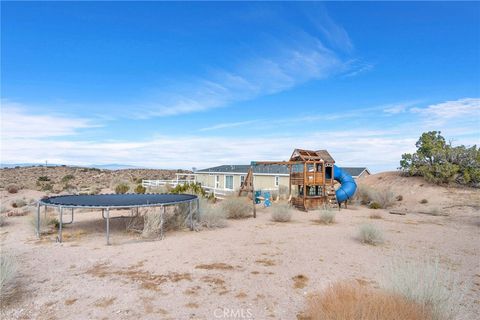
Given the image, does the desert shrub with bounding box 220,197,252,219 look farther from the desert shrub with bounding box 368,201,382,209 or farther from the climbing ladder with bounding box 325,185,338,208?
the desert shrub with bounding box 368,201,382,209

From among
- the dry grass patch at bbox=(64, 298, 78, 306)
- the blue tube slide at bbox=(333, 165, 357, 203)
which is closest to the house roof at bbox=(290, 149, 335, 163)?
the blue tube slide at bbox=(333, 165, 357, 203)

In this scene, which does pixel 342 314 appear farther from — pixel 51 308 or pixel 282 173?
pixel 282 173

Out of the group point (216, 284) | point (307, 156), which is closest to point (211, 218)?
point (216, 284)

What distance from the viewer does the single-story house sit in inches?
1091

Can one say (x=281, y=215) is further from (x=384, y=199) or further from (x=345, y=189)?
(x=384, y=199)

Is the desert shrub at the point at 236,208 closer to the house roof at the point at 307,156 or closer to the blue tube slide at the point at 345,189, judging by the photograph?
the house roof at the point at 307,156

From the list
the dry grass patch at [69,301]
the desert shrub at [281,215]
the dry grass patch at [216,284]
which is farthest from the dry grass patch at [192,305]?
the desert shrub at [281,215]

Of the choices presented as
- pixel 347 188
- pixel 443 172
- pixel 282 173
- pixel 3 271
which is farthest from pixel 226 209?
pixel 443 172

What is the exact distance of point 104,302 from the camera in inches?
219

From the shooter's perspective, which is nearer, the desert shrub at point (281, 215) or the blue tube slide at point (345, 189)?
the desert shrub at point (281, 215)

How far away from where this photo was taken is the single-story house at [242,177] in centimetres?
2770

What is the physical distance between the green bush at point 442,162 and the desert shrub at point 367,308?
22.9 m
